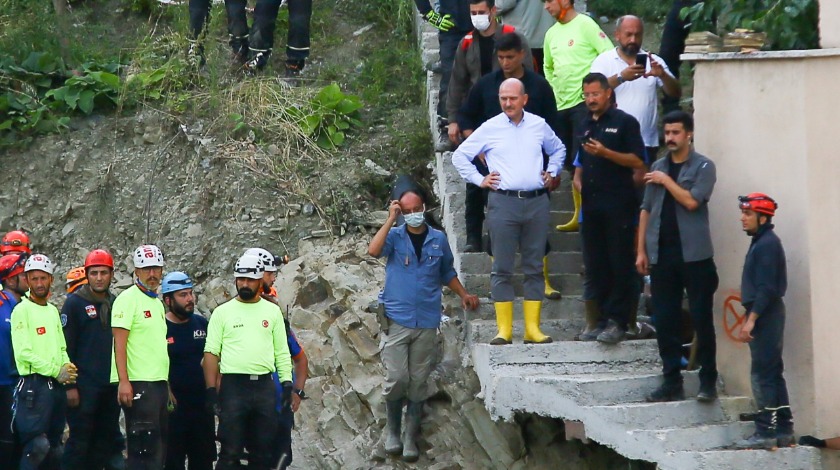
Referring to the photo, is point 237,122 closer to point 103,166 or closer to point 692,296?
point 103,166

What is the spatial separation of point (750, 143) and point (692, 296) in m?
1.09

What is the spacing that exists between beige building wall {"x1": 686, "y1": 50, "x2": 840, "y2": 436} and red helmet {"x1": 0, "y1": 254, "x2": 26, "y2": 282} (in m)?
5.56

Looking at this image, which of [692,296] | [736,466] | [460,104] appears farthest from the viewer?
[460,104]

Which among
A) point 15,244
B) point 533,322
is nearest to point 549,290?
point 533,322

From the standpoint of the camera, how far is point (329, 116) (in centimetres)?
1366

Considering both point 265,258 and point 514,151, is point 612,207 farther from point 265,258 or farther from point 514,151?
point 265,258

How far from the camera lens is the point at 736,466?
8.30m

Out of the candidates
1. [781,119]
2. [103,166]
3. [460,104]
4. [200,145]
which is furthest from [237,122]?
[781,119]

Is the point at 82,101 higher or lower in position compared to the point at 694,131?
higher

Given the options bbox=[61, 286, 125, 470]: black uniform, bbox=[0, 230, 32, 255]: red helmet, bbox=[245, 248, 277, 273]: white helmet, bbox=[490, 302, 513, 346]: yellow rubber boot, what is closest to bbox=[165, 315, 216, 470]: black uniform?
bbox=[61, 286, 125, 470]: black uniform

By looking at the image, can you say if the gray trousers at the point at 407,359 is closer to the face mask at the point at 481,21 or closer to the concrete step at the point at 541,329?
the concrete step at the point at 541,329

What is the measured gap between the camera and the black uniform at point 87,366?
33.1ft

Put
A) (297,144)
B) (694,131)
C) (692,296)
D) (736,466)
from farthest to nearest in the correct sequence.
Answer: (297,144), (694,131), (692,296), (736,466)

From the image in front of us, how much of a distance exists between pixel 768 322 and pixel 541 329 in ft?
7.46
